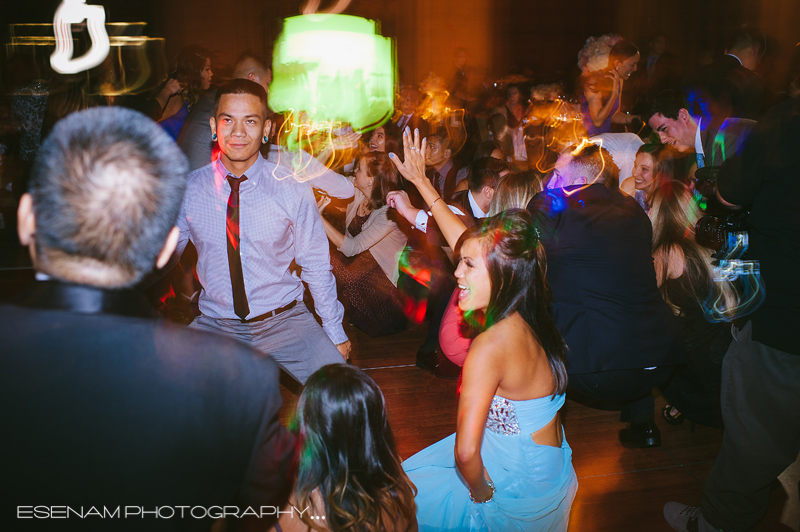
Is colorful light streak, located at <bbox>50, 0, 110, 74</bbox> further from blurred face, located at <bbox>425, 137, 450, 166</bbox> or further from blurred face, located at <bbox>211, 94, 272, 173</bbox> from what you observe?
blurred face, located at <bbox>211, 94, 272, 173</bbox>

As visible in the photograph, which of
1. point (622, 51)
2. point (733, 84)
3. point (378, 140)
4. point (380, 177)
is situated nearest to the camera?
point (733, 84)

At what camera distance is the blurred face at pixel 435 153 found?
517 cm

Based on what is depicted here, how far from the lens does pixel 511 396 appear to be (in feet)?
5.90

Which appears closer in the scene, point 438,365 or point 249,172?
point 249,172

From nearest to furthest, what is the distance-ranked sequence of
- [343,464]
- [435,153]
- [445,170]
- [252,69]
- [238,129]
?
[343,464] < [238,129] < [252,69] < [435,153] < [445,170]

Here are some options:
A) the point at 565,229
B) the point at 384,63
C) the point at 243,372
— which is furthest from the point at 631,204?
the point at 384,63

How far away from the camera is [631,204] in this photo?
2512 millimetres

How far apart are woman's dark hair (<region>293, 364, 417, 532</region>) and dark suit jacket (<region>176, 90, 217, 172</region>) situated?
1.82 meters

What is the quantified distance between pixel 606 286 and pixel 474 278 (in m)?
0.88

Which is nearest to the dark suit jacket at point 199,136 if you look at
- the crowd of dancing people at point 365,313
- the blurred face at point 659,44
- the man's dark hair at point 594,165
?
the crowd of dancing people at point 365,313

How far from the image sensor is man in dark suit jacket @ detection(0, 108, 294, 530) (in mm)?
813

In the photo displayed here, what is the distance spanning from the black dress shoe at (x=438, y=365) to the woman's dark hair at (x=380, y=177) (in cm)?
127

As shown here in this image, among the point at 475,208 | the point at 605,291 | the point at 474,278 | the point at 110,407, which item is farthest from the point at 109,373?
the point at 475,208

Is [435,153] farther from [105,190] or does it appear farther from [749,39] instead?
[105,190]
